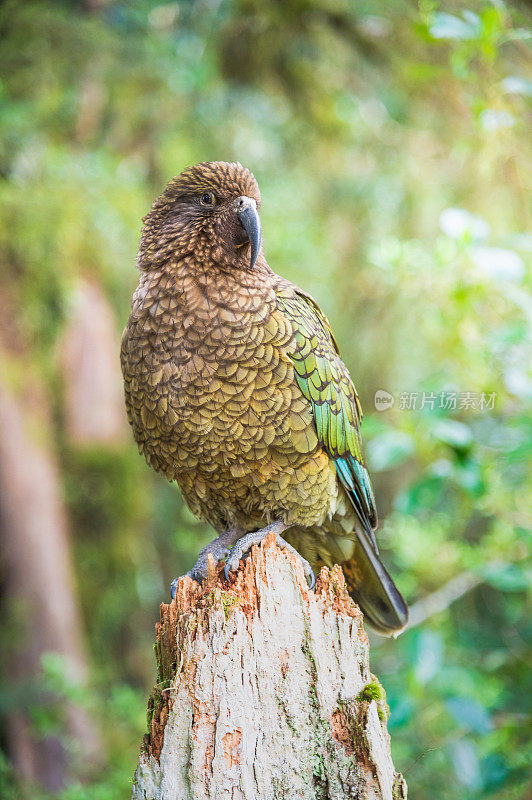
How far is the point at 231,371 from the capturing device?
2398 mm

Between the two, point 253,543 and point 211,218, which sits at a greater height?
point 211,218

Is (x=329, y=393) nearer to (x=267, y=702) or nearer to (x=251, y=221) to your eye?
(x=251, y=221)

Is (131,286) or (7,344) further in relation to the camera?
(131,286)

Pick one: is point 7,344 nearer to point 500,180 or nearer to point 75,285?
point 75,285

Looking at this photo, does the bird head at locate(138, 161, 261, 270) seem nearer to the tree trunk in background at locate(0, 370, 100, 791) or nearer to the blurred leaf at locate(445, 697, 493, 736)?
the blurred leaf at locate(445, 697, 493, 736)

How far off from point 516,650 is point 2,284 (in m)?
4.72

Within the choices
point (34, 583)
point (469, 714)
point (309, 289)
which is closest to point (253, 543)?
point (469, 714)

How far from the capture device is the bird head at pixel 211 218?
2479 millimetres

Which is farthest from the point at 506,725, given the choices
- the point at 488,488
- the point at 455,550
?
the point at 488,488

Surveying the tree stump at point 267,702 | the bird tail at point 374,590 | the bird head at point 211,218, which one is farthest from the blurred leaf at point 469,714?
the bird head at point 211,218

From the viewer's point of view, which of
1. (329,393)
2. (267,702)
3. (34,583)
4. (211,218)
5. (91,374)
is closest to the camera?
(267,702)

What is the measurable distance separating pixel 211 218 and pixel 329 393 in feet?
2.74

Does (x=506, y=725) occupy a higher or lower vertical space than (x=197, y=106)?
lower

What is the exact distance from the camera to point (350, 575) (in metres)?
3.08
